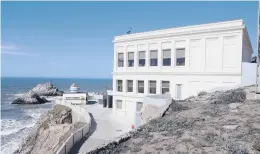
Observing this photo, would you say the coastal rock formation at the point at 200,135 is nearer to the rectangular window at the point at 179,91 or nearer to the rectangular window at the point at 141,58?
the rectangular window at the point at 179,91

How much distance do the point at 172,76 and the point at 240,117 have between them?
1763cm

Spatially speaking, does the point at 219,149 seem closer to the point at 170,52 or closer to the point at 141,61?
the point at 170,52

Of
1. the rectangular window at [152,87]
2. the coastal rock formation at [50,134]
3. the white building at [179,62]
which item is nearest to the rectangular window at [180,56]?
the white building at [179,62]

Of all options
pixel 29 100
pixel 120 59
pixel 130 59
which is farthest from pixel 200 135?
pixel 29 100

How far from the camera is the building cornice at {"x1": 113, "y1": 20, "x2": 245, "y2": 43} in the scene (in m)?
23.0

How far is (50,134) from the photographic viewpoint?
26.8m

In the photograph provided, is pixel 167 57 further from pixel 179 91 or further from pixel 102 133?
pixel 102 133

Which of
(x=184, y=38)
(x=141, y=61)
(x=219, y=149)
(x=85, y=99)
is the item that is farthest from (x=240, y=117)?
(x=85, y=99)

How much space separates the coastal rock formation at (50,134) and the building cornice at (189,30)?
1299 cm

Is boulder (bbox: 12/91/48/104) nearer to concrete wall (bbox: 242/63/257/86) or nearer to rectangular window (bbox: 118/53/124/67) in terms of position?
rectangular window (bbox: 118/53/124/67)

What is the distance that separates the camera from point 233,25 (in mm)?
23000

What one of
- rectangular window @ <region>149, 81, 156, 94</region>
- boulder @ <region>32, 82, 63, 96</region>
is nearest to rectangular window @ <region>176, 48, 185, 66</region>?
rectangular window @ <region>149, 81, 156, 94</region>

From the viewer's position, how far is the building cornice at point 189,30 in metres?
23.0

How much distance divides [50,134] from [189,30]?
784 inches
